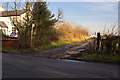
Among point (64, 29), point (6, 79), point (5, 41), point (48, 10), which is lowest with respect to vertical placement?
point (6, 79)

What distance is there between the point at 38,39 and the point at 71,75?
478 inches

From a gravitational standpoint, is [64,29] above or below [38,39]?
above

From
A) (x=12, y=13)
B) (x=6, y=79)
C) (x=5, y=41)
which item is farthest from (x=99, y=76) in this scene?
(x=12, y=13)

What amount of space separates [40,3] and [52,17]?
10.9 feet

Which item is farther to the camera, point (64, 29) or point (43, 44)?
point (64, 29)

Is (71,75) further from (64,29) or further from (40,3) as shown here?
(64,29)

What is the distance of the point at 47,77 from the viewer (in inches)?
224

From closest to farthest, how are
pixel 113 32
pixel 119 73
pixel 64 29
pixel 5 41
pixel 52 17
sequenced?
pixel 119 73 → pixel 113 32 → pixel 5 41 → pixel 52 17 → pixel 64 29

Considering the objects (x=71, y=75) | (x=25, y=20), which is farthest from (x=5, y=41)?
(x=71, y=75)

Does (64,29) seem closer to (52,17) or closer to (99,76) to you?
(52,17)

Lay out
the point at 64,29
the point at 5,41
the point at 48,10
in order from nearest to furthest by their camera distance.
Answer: the point at 5,41 < the point at 48,10 < the point at 64,29

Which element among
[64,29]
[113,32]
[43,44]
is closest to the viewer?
[113,32]

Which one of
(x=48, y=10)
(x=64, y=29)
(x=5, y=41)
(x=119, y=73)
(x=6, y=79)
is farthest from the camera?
(x=64, y=29)

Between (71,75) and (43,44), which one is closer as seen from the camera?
(71,75)
